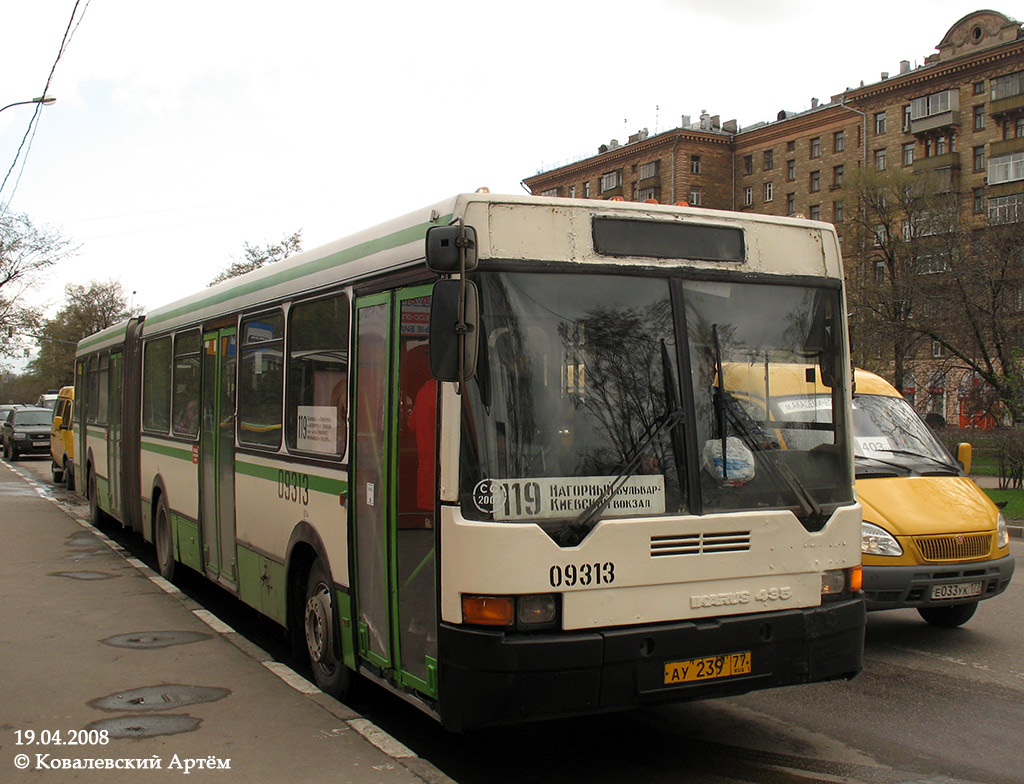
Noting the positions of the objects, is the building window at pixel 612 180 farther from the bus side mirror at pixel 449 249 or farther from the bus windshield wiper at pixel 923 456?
the bus side mirror at pixel 449 249

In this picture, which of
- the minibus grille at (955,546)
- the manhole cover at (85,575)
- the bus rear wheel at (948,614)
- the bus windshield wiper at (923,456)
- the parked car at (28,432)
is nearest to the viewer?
the minibus grille at (955,546)

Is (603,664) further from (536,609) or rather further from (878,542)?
(878,542)

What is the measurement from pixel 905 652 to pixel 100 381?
1191cm

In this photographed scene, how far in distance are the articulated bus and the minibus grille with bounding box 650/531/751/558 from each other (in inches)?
0.4

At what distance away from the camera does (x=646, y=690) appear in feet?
16.3

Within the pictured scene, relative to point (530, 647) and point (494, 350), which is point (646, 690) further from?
point (494, 350)

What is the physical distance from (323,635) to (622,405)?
2.78m

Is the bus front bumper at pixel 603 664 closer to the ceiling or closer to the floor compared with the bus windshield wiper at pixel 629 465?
closer to the floor

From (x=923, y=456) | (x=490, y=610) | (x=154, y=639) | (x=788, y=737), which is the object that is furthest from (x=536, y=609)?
(x=923, y=456)

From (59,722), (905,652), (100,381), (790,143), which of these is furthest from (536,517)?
(790,143)

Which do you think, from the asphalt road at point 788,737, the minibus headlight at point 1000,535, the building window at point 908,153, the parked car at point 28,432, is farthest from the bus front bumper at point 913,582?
the building window at point 908,153

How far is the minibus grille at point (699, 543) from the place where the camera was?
5.08 meters

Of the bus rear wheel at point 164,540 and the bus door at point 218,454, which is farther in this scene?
the bus rear wheel at point 164,540

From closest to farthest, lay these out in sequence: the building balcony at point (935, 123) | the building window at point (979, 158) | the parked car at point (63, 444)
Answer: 1. the parked car at point (63, 444)
2. the building window at point (979, 158)
3. the building balcony at point (935, 123)
